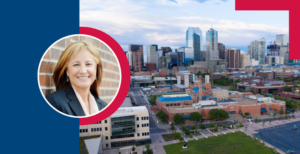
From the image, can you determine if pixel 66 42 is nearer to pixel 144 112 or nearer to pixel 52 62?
pixel 52 62

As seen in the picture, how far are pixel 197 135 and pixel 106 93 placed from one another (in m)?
10.4

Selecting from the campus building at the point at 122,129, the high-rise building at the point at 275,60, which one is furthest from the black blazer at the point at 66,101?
the high-rise building at the point at 275,60

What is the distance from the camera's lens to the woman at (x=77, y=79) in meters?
1.62

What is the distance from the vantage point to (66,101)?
5.64ft

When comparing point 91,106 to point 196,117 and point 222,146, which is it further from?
point 196,117

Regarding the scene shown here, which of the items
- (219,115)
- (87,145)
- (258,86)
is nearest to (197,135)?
(219,115)

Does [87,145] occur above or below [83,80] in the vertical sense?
below

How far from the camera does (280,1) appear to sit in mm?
2844

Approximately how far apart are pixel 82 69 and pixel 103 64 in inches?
8.9

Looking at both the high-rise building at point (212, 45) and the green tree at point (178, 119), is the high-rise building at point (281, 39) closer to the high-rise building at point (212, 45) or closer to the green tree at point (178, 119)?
the high-rise building at point (212, 45)

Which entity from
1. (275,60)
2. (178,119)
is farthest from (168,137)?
(275,60)

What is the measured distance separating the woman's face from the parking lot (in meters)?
11.0

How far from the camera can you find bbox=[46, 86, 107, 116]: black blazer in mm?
1669

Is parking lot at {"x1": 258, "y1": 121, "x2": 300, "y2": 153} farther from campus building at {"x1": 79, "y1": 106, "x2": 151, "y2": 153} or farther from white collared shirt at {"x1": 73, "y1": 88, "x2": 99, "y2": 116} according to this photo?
white collared shirt at {"x1": 73, "y1": 88, "x2": 99, "y2": 116}
